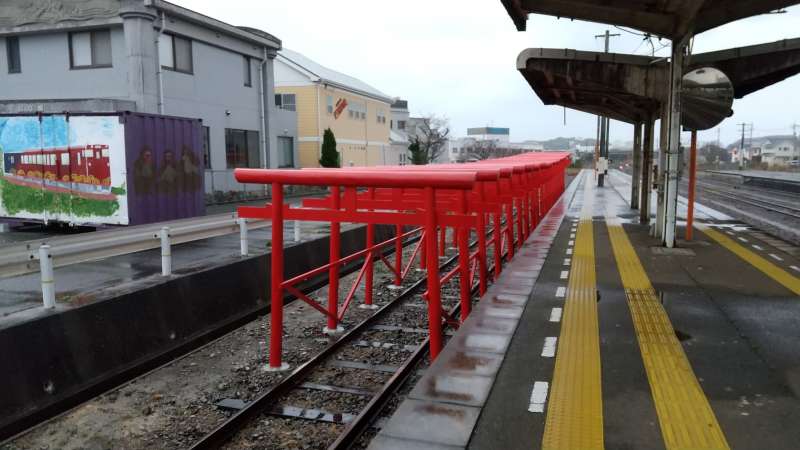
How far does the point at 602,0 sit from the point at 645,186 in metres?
7.42

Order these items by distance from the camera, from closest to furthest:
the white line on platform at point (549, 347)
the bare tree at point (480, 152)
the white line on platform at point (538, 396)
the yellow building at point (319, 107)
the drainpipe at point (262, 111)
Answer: the white line on platform at point (538, 396) < the white line on platform at point (549, 347) < the drainpipe at point (262, 111) < the yellow building at point (319, 107) < the bare tree at point (480, 152)

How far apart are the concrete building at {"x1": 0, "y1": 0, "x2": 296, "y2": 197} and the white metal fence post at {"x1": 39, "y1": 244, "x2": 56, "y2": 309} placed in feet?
53.1

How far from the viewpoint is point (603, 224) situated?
17.2 meters

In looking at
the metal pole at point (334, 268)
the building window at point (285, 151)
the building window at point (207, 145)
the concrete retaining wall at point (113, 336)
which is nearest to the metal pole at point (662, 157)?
the metal pole at point (334, 268)

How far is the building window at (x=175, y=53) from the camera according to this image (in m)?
23.1

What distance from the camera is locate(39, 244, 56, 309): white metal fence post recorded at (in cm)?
717

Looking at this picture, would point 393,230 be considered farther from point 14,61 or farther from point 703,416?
point 14,61

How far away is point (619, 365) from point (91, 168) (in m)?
12.8

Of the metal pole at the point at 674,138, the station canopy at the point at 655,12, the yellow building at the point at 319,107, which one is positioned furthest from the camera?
the yellow building at the point at 319,107

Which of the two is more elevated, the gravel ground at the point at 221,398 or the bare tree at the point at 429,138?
the bare tree at the point at 429,138

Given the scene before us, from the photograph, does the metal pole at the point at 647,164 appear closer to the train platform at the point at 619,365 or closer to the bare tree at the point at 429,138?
the train platform at the point at 619,365

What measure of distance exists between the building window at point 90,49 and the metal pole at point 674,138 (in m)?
20.2

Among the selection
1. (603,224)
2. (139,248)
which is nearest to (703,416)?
(139,248)

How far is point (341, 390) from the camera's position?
7.36m
